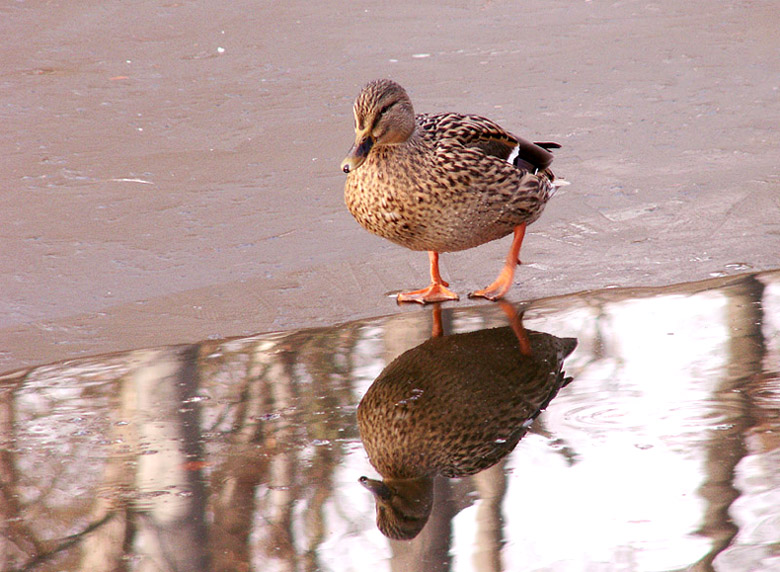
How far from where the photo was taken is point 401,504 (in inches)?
106

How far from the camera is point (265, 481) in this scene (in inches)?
112

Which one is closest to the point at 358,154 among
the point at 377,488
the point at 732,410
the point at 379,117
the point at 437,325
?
the point at 379,117

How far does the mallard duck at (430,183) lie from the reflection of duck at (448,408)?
1.49 ft

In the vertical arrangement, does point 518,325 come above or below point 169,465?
above

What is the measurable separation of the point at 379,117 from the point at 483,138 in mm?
510

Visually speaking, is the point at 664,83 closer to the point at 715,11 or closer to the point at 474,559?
the point at 715,11

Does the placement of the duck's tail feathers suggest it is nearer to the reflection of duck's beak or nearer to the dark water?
the dark water

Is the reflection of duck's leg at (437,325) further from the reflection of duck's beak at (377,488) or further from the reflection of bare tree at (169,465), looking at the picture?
the reflection of duck's beak at (377,488)

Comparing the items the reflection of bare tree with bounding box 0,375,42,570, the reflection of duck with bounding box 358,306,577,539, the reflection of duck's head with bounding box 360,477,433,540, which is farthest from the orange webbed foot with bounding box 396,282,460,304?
the reflection of bare tree with bounding box 0,375,42,570

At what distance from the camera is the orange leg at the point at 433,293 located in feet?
13.6

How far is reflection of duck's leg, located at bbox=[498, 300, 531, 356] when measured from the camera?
3595 millimetres

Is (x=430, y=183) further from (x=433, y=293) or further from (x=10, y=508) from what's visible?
(x=10, y=508)

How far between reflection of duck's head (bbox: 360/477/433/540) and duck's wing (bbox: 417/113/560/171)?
169 cm

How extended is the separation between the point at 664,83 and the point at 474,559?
4.65 m
